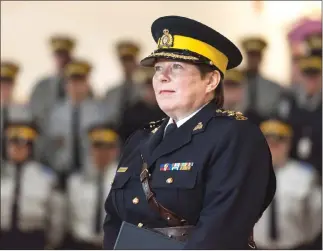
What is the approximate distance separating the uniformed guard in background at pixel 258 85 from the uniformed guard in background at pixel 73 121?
652mm

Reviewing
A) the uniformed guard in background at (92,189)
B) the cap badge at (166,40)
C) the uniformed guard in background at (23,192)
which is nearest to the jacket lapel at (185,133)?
the cap badge at (166,40)

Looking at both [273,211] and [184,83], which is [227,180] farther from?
[273,211]

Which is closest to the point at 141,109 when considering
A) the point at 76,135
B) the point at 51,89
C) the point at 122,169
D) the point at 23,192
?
the point at 76,135

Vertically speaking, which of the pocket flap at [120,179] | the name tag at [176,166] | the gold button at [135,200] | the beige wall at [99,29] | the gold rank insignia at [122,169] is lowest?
the gold button at [135,200]

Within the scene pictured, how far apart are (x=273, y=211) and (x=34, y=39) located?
4.08 feet

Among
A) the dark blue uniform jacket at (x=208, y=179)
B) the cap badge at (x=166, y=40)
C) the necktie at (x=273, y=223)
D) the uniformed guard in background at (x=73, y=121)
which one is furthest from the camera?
the uniformed guard in background at (x=73, y=121)

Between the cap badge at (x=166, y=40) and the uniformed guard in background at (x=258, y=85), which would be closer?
the cap badge at (x=166, y=40)

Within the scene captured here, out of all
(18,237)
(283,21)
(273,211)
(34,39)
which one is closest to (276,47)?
(283,21)

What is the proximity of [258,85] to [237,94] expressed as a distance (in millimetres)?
103

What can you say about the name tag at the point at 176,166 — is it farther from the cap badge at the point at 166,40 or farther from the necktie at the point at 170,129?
the cap badge at the point at 166,40

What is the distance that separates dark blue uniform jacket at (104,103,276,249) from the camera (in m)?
0.87

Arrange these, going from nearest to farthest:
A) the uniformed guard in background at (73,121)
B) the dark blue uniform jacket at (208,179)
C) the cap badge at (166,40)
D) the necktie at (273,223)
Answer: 1. the dark blue uniform jacket at (208,179)
2. the cap badge at (166,40)
3. the necktie at (273,223)
4. the uniformed guard in background at (73,121)

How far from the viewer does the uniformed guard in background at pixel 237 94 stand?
2.56m

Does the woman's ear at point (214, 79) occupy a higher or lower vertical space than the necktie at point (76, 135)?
higher
